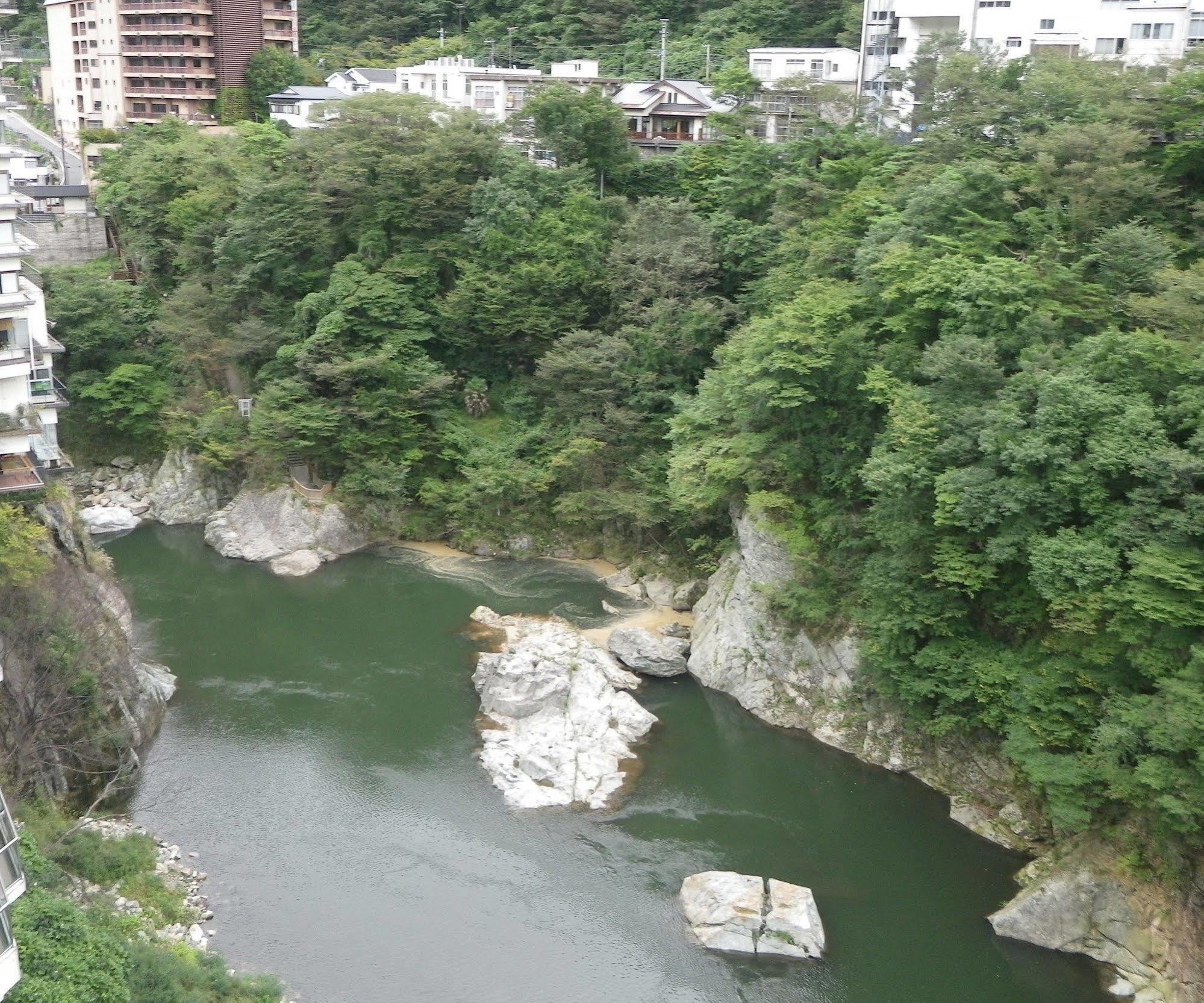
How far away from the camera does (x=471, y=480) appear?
2683 cm

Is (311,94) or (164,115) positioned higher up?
(311,94)

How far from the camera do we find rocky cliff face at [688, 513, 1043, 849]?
56.0 ft

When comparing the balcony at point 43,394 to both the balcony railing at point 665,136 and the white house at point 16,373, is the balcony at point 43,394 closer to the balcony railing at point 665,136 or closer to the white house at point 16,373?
the white house at point 16,373

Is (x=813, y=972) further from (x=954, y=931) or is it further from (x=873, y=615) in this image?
(x=873, y=615)

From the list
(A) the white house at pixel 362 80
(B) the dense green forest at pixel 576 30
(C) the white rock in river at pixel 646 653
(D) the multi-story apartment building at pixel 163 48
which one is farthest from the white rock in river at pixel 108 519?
(B) the dense green forest at pixel 576 30

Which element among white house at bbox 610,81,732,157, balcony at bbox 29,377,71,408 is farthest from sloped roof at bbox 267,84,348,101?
balcony at bbox 29,377,71,408

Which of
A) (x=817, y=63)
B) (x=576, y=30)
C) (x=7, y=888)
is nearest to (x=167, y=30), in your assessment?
(x=576, y=30)

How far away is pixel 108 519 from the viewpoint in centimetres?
2833

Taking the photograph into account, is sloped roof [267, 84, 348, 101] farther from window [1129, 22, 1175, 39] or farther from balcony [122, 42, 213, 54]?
window [1129, 22, 1175, 39]

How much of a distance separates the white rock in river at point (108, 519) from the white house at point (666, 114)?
17.2 m

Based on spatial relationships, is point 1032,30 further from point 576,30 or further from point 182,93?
point 182,93

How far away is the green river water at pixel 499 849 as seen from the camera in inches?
562

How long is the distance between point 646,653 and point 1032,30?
18.3 metres

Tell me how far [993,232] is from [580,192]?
12.2 metres
